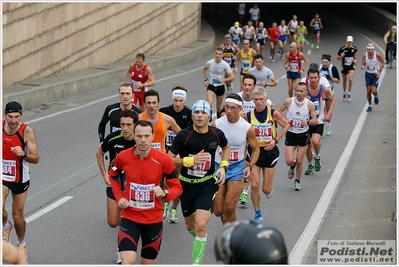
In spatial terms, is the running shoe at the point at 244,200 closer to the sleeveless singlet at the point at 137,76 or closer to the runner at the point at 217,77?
the sleeveless singlet at the point at 137,76

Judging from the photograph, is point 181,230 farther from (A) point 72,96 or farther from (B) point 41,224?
(A) point 72,96

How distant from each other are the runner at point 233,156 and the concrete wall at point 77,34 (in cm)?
1403

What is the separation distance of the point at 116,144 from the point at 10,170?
1.17 meters

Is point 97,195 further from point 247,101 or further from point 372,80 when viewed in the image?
point 372,80

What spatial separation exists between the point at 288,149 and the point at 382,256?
13.3 ft

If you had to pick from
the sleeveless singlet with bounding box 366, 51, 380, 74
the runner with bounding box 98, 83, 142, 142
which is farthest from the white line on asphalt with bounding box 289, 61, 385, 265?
the sleeveless singlet with bounding box 366, 51, 380, 74

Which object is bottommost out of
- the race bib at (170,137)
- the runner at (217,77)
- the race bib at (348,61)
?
the race bib at (348,61)

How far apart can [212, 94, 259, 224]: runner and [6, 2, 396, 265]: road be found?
0.52m

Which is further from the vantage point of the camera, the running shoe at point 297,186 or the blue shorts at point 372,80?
the blue shorts at point 372,80

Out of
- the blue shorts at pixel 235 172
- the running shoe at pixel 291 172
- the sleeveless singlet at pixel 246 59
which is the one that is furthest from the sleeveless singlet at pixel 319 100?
the sleeveless singlet at pixel 246 59

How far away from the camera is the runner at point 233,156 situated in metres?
9.88

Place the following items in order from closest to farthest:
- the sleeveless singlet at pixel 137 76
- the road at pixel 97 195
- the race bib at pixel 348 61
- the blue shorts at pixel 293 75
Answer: the road at pixel 97 195
the sleeveless singlet at pixel 137 76
the blue shorts at pixel 293 75
the race bib at pixel 348 61

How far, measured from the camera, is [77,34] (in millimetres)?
28000

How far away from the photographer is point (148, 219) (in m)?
7.81
